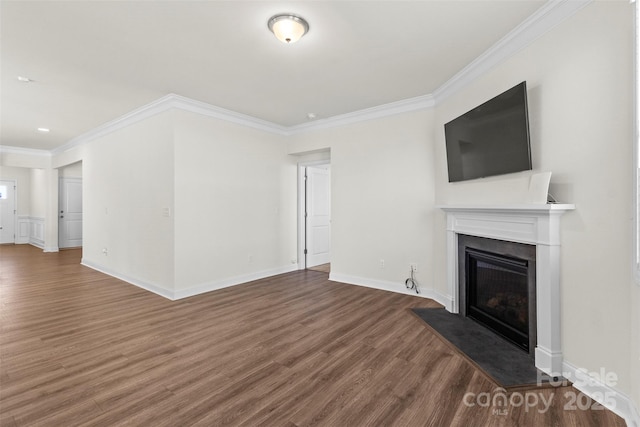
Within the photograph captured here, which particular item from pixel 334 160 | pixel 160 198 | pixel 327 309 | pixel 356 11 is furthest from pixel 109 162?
pixel 356 11

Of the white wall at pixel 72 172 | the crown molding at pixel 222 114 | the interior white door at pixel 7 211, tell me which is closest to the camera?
the crown molding at pixel 222 114

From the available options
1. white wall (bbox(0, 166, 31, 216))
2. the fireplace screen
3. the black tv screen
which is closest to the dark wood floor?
the fireplace screen

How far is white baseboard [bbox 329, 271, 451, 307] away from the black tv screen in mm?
1535

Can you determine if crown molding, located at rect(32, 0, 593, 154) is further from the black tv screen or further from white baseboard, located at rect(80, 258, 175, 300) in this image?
white baseboard, located at rect(80, 258, 175, 300)

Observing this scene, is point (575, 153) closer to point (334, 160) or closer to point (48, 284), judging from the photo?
point (334, 160)

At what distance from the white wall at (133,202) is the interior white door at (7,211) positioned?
6022 mm

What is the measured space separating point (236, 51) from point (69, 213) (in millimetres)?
9369

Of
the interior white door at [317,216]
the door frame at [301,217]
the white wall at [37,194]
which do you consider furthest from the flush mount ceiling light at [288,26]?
the white wall at [37,194]

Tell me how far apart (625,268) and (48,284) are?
22.7 feet

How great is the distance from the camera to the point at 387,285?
4.46 m

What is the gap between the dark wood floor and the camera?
5.90 feet

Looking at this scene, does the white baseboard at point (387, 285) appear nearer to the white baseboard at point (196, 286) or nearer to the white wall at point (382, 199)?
the white wall at point (382, 199)

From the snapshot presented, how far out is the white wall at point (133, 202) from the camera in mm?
4152

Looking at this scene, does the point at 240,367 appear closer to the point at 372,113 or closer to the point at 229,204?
the point at 229,204
